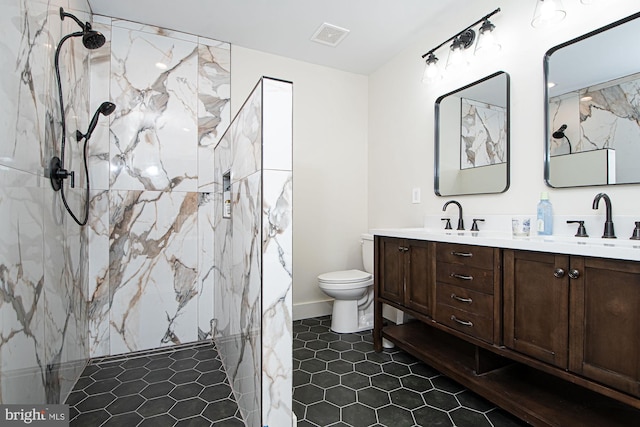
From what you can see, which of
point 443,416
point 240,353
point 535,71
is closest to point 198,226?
point 240,353

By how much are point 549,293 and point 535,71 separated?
1281 mm

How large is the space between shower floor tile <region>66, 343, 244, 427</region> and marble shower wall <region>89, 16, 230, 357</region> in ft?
0.83

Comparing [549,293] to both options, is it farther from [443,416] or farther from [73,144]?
[73,144]

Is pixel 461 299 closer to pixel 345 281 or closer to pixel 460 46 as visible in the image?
pixel 345 281

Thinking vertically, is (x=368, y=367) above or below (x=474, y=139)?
below

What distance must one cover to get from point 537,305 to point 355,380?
1.09 meters

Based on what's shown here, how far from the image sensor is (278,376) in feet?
4.08

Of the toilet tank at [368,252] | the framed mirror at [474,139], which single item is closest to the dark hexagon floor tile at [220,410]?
the toilet tank at [368,252]

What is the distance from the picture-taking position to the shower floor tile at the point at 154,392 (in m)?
1.52

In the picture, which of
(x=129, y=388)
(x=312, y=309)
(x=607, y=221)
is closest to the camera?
(x=607, y=221)

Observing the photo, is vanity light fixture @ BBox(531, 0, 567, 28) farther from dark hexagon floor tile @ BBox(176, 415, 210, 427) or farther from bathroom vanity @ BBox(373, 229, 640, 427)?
dark hexagon floor tile @ BBox(176, 415, 210, 427)

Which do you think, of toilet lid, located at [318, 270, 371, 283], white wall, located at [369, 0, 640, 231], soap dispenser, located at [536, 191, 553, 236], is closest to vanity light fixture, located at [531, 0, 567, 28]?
white wall, located at [369, 0, 640, 231]

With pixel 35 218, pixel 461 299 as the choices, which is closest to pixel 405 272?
pixel 461 299

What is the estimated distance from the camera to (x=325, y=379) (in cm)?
186
